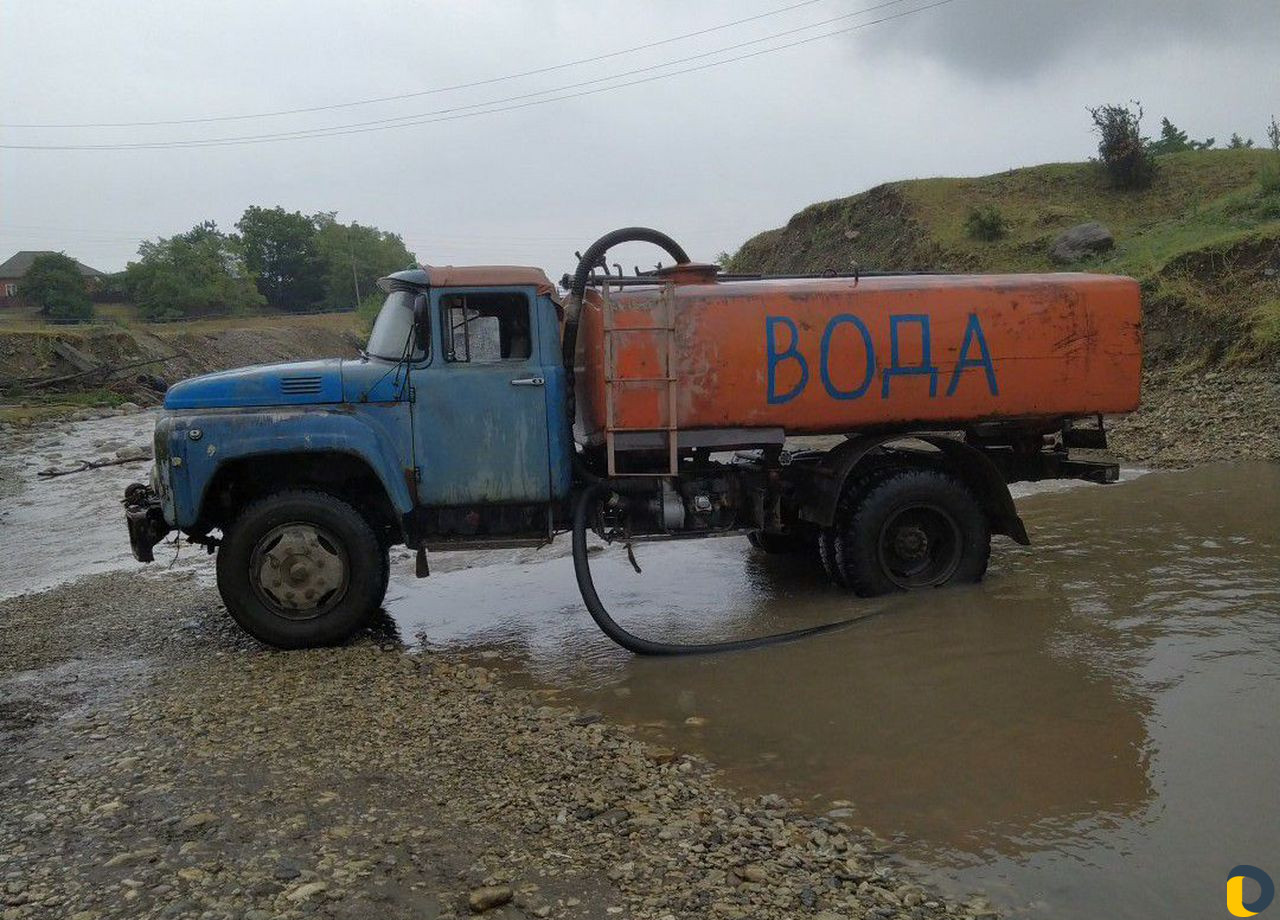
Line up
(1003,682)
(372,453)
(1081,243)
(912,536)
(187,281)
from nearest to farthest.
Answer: (1003,682) < (372,453) < (912,536) < (1081,243) < (187,281)

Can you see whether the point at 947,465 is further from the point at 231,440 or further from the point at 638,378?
the point at 231,440

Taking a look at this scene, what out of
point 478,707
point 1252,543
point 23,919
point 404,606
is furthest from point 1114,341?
point 23,919

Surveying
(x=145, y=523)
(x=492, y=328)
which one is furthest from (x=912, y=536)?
(x=145, y=523)

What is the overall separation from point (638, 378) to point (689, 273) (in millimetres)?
960

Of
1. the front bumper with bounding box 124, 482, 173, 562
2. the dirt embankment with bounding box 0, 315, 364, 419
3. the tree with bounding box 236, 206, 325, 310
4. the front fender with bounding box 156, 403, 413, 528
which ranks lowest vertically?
the front bumper with bounding box 124, 482, 173, 562

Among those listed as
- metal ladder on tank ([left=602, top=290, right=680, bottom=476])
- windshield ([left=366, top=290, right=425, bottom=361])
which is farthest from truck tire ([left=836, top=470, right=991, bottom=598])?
windshield ([left=366, top=290, right=425, bottom=361])

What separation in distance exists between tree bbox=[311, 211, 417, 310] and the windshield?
243 feet

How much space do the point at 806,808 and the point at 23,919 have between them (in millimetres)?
3025

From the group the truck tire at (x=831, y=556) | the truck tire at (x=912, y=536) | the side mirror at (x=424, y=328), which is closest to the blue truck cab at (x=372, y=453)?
the side mirror at (x=424, y=328)

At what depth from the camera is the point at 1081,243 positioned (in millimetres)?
19031

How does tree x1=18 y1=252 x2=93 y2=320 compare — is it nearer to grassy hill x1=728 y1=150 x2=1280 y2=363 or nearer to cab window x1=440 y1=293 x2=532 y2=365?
grassy hill x1=728 y1=150 x2=1280 y2=363

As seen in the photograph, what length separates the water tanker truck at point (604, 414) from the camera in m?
6.41

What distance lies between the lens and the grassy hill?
1408 cm

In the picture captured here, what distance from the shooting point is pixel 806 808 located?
402 cm
